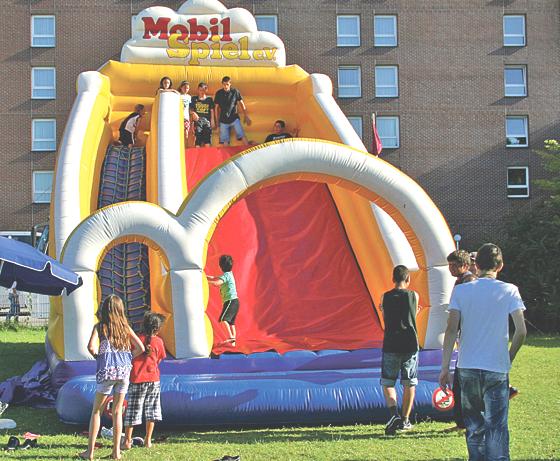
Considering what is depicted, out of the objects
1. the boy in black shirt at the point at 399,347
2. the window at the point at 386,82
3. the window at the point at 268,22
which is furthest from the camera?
the window at the point at 386,82

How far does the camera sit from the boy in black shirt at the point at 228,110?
12188mm

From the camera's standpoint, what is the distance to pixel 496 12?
88.8 feet

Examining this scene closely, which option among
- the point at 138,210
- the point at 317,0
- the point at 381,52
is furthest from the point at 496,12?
the point at 138,210

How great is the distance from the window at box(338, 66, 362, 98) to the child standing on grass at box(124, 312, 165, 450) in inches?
834

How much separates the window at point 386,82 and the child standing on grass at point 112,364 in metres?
21.9

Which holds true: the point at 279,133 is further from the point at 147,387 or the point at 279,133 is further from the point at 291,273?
the point at 147,387

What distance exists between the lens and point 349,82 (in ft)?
87.8

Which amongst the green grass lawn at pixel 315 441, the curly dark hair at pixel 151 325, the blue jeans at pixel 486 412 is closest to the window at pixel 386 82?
the green grass lawn at pixel 315 441

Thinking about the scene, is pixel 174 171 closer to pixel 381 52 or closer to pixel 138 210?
pixel 138 210

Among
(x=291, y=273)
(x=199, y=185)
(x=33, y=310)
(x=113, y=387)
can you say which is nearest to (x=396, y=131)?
(x=33, y=310)

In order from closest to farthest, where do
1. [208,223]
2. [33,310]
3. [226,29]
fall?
[208,223]
[226,29]
[33,310]

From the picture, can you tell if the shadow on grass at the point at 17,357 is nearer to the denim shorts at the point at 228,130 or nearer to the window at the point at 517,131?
the denim shorts at the point at 228,130

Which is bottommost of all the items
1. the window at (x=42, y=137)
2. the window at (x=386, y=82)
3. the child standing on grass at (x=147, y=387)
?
the child standing on grass at (x=147, y=387)

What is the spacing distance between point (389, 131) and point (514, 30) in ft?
17.9
